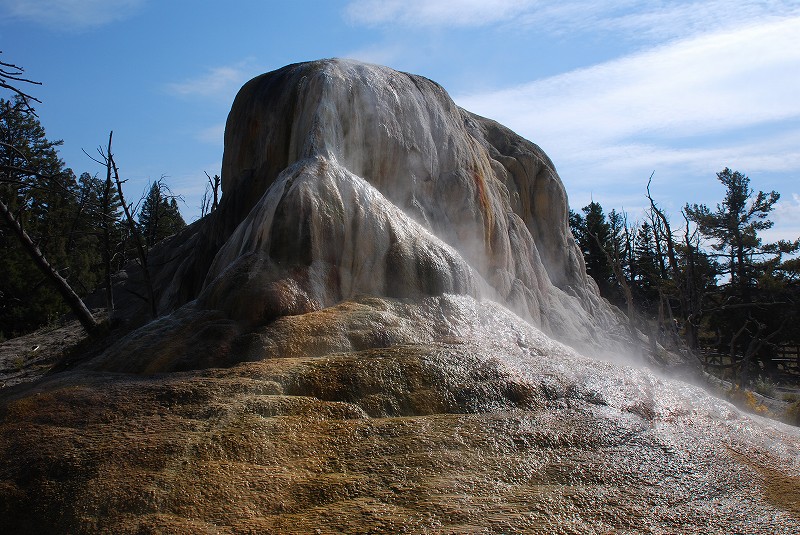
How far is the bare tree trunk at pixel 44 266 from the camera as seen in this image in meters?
10.4

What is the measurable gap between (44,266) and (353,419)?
8368 millimetres

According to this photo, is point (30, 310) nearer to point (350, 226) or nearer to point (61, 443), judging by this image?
point (350, 226)

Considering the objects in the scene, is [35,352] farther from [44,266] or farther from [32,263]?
[32,263]

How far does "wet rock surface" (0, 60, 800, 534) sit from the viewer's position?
11.8 ft

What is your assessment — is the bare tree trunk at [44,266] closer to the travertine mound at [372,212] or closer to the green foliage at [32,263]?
the travertine mound at [372,212]

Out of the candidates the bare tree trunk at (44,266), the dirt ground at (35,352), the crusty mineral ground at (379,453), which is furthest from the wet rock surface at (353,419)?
the dirt ground at (35,352)

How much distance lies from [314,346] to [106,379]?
159 cm

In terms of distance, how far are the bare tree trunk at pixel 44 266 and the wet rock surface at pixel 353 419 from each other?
13.7ft

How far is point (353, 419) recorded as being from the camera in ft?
14.8

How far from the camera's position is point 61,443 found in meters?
4.04

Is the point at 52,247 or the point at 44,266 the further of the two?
the point at 52,247

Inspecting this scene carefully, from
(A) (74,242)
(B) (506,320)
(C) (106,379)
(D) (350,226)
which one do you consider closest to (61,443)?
(C) (106,379)

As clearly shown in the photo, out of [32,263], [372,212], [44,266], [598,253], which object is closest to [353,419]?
[372,212]

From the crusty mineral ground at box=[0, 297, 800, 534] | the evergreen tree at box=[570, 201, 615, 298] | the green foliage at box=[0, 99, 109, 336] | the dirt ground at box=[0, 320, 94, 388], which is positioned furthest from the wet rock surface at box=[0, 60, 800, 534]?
the evergreen tree at box=[570, 201, 615, 298]
